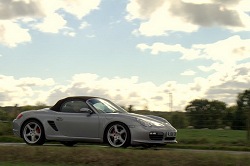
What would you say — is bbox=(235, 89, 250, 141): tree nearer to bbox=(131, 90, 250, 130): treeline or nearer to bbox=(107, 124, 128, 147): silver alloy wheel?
bbox=(131, 90, 250, 130): treeline

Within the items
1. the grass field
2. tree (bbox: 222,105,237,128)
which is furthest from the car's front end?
tree (bbox: 222,105,237,128)

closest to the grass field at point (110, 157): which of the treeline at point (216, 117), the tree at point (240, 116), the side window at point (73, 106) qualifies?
the side window at point (73, 106)

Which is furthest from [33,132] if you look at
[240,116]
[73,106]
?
[240,116]

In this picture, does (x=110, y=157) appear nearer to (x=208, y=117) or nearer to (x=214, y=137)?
(x=214, y=137)

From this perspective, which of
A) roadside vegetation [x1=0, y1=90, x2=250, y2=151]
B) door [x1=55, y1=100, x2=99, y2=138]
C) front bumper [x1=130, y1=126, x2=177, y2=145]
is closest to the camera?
front bumper [x1=130, y1=126, x2=177, y2=145]

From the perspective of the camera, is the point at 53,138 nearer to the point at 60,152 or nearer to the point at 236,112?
the point at 60,152

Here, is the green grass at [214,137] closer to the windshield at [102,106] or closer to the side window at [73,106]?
the windshield at [102,106]

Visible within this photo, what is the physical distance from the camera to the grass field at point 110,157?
1011 cm

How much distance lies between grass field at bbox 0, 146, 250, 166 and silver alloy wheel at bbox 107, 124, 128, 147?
1.36 m

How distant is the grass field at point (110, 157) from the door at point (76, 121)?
4.76ft

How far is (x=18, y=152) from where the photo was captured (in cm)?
1176

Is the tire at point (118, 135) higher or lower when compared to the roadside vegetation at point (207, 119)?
lower

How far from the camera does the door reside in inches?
504

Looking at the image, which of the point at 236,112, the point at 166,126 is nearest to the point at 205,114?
the point at 236,112
